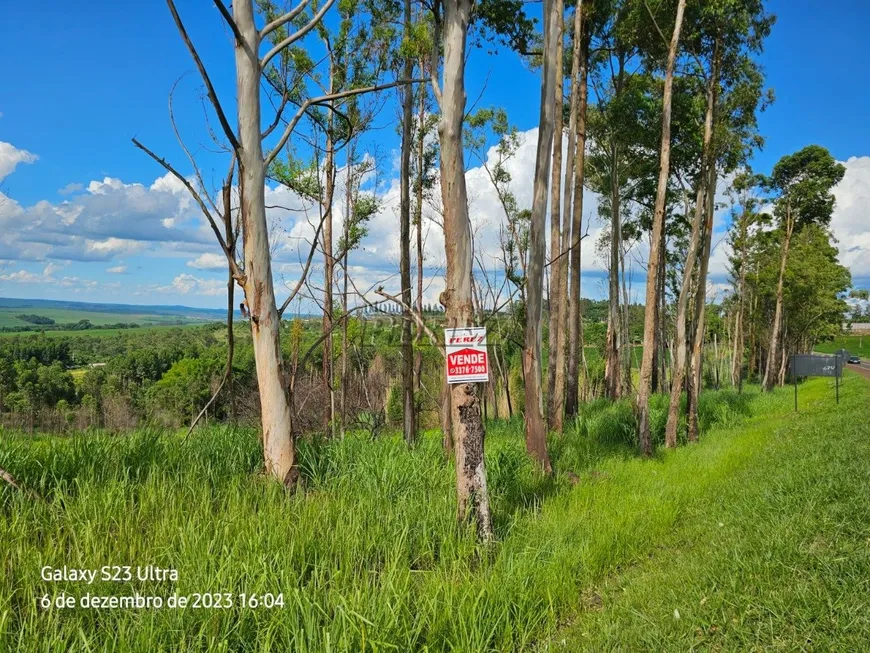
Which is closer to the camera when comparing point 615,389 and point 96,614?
point 96,614

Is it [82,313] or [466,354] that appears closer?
[466,354]

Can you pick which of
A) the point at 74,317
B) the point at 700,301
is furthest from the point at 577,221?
the point at 74,317

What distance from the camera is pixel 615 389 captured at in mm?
16812

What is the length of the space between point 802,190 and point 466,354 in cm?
2535

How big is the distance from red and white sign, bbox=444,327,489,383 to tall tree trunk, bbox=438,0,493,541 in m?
0.12

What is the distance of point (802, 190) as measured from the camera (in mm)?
22984

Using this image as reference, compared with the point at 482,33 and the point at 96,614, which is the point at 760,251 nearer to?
the point at 482,33

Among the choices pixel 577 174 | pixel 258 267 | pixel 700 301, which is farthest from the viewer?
pixel 700 301

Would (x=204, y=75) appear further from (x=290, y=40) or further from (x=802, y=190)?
(x=802, y=190)

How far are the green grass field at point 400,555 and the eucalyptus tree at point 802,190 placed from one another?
21.3 meters

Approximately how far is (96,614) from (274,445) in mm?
2056

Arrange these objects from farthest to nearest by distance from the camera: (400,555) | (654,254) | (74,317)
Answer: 1. (74,317)
2. (654,254)
3. (400,555)

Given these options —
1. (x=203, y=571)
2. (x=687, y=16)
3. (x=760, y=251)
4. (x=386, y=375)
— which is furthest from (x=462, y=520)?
(x=386, y=375)

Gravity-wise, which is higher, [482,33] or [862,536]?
[482,33]
